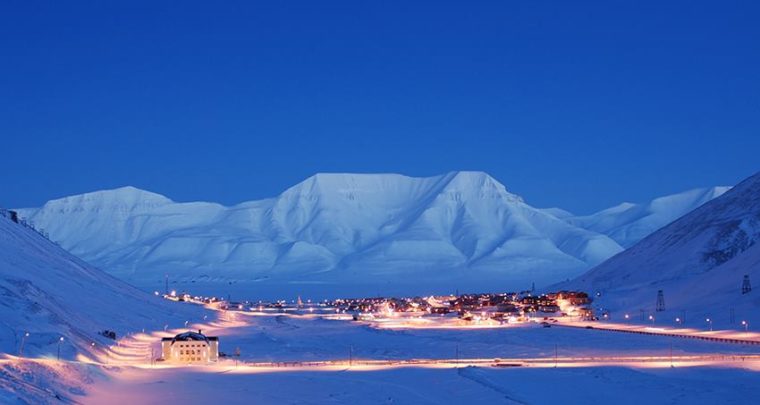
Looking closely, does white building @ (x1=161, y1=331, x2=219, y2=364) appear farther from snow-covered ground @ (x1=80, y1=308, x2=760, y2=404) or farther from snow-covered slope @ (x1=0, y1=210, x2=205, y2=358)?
snow-covered slope @ (x1=0, y1=210, x2=205, y2=358)

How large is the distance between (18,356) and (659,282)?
4491 inches

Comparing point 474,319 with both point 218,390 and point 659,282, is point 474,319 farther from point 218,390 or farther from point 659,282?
point 218,390

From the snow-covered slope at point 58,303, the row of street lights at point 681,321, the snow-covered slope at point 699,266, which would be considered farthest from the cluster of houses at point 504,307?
the snow-covered slope at point 58,303

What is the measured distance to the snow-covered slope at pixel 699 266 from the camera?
11706 cm

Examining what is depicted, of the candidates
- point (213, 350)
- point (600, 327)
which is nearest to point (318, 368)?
point (213, 350)

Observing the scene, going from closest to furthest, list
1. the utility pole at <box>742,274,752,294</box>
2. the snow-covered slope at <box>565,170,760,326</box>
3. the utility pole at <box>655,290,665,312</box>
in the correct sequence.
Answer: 1. the utility pole at <box>742,274,752,294</box>
2. the snow-covered slope at <box>565,170,760,326</box>
3. the utility pole at <box>655,290,665,312</box>

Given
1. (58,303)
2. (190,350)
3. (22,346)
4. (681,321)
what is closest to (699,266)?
(681,321)

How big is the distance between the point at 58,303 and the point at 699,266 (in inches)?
4126

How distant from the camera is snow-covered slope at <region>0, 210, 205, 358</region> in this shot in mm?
60250

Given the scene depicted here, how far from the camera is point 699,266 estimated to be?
496 feet

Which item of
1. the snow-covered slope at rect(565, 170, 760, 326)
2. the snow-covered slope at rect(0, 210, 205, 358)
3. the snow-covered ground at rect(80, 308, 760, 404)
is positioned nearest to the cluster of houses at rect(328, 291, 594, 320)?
the snow-covered slope at rect(565, 170, 760, 326)

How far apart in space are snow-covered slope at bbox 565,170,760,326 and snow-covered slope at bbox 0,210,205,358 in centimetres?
6084

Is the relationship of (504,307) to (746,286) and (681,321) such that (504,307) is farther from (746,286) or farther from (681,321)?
(746,286)

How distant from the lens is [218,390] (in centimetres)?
5072
